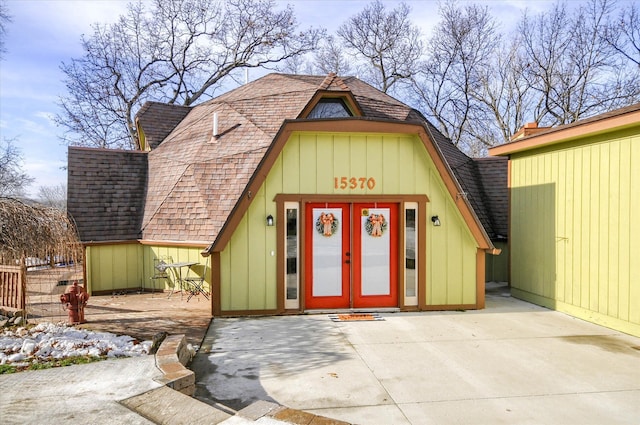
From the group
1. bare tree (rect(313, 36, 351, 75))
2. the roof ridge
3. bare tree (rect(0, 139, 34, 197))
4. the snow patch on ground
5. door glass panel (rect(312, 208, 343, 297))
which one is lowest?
the snow patch on ground

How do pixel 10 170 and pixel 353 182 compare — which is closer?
pixel 353 182

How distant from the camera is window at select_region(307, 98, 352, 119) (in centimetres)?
1259

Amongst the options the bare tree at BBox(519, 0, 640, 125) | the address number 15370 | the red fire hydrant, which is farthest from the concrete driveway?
the bare tree at BBox(519, 0, 640, 125)

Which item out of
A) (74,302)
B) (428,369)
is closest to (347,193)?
(428,369)

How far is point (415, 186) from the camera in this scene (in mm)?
8531

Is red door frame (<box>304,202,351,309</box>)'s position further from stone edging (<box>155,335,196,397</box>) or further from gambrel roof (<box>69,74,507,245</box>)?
stone edging (<box>155,335,196,397</box>)

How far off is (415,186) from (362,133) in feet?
4.99

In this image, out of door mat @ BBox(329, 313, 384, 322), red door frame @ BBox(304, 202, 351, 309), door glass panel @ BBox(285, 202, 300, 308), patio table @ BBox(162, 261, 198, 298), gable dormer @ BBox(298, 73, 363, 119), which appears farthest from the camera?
gable dormer @ BBox(298, 73, 363, 119)

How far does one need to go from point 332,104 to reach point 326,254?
19.6 feet

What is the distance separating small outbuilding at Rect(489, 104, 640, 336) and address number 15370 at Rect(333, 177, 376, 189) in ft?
12.3

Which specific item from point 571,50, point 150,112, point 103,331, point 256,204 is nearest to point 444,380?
point 256,204

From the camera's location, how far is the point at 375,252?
334 inches

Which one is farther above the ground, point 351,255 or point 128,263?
point 351,255

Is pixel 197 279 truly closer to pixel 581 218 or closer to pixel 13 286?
pixel 13 286
